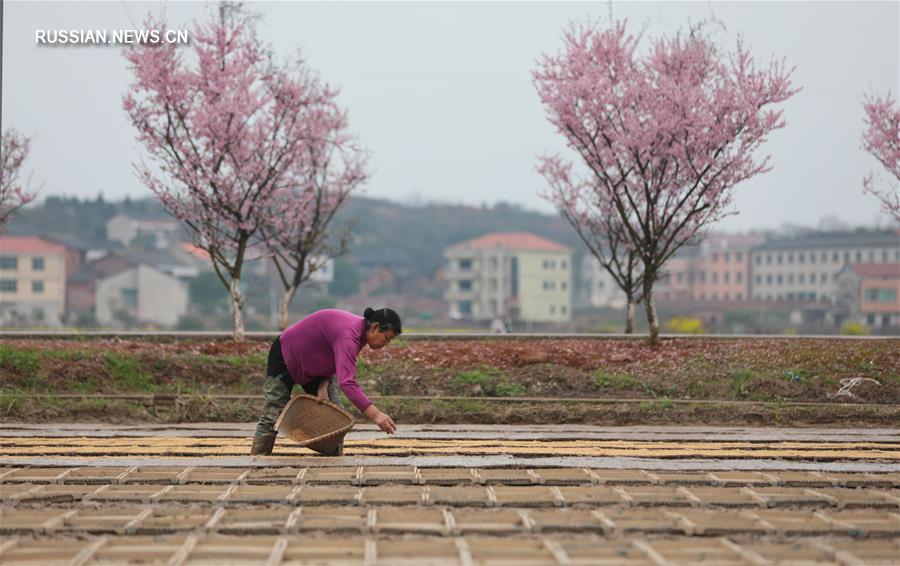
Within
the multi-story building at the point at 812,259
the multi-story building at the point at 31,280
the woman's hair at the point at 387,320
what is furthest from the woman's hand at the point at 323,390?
the multi-story building at the point at 812,259

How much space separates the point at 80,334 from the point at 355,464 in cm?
1239

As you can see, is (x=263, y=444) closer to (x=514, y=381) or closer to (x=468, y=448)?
(x=468, y=448)

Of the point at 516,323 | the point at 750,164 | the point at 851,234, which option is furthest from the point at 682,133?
the point at 851,234

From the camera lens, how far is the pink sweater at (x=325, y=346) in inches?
361

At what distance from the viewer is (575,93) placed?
20500mm

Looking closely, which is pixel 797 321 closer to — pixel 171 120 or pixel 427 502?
pixel 171 120

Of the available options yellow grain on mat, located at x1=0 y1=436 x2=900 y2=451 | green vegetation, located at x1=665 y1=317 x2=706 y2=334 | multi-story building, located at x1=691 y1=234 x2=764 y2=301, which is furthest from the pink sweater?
multi-story building, located at x1=691 y1=234 x2=764 y2=301

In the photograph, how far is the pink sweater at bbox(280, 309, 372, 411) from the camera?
918 centimetres

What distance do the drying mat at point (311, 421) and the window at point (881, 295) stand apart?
5596cm

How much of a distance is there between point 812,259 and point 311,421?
253ft

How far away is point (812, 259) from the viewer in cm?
8181

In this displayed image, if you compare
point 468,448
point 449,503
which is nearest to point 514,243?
point 468,448

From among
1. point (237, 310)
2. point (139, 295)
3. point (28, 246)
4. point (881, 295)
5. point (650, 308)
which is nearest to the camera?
point (650, 308)

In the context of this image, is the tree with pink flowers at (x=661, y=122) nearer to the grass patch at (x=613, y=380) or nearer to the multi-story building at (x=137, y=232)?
the grass patch at (x=613, y=380)
